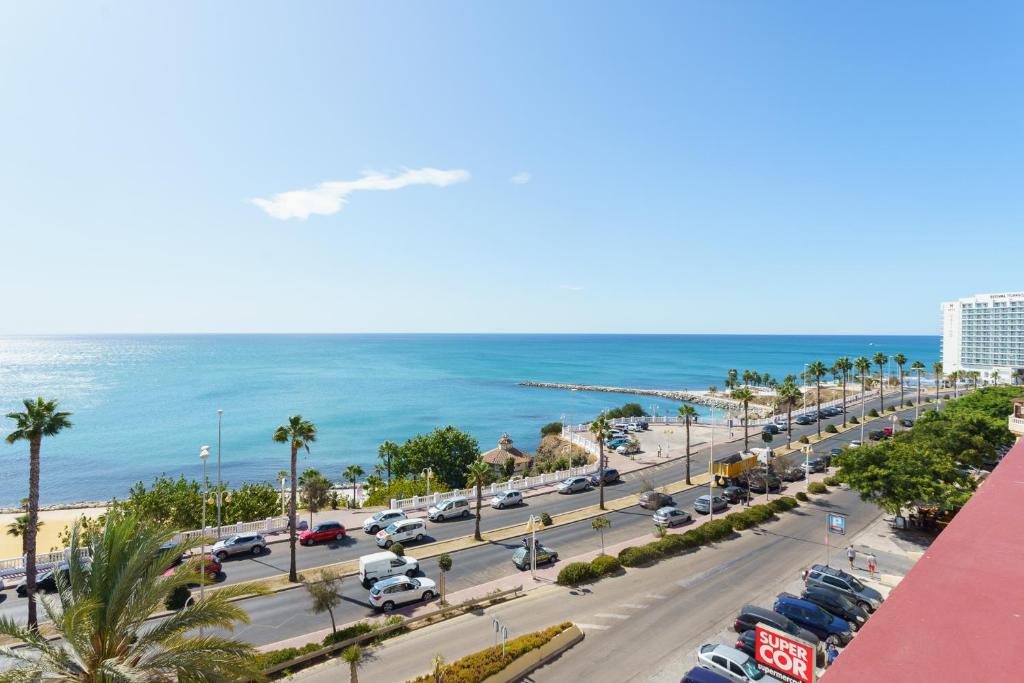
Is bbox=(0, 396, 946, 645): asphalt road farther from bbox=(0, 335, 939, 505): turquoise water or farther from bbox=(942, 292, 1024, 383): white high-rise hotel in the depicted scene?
bbox=(942, 292, 1024, 383): white high-rise hotel

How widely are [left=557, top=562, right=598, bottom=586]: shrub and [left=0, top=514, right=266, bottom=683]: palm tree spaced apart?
774 inches

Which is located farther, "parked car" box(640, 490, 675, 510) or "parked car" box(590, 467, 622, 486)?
"parked car" box(590, 467, 622, 486)

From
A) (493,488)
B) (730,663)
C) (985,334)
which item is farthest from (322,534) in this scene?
(985,334)

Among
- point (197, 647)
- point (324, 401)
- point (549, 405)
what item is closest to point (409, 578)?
point (197, 647)

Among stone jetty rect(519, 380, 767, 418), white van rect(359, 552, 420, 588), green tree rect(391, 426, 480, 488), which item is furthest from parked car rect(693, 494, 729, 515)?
stone jetty rect(519, 380, 767, 418)

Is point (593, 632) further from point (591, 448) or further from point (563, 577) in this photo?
point (591, 448)

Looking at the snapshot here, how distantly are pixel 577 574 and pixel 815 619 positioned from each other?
12.1 meters

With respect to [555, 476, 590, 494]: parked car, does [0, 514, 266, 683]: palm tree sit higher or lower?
higher

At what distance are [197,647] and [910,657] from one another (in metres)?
15.3

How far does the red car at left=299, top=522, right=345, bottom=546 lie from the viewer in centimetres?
3862

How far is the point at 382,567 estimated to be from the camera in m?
30.6

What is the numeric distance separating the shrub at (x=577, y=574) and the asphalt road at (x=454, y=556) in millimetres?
4172

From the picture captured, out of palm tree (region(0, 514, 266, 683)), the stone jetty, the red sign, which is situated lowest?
the stone jetty

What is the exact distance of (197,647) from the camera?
1323 cm
